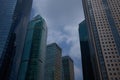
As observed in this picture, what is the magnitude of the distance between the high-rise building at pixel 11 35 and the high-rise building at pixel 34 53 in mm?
6333

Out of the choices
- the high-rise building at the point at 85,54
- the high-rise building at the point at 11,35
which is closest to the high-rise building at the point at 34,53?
the high-rise building at the point at 11,35

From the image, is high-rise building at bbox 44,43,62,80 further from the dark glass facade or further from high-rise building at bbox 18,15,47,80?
the dark glass facade

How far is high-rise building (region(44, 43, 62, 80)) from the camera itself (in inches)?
5064

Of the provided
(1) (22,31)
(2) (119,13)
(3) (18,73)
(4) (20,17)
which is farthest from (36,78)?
(2) (119,13)

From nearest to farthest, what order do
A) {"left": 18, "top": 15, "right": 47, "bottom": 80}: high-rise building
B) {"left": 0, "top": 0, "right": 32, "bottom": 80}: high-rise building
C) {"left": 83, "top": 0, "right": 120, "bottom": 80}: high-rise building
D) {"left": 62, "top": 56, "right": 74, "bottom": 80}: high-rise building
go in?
{"left": 83, "top": 0, "right": 120, "bottom": 80}: high-rise building < {"left": 0, "top": 0, "right": 32, "bottom": 80}: high-rise building < {"left": 18, "top": 15, "right": 47, "bottom": 80}: high-rise building < {"left": 62, "top": 56, "right": 74, "bottom": 80}: high-rise building

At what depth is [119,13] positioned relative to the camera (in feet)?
314

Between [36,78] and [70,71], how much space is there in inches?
3339

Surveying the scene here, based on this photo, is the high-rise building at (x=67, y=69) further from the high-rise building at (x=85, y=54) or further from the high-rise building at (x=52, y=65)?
the high-rise building at (x=85, y=54)

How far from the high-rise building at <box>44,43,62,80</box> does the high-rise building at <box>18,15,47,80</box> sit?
13730 mm

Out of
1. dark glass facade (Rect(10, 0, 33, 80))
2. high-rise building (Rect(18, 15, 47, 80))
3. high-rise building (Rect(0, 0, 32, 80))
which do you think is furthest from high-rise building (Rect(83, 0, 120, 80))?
high-rise building (Rect(0, 0, 32, 80))

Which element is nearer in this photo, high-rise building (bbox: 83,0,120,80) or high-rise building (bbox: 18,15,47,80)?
high-rise building (bbox: 83,0,120,80)

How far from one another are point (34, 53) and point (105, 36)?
2140 inches

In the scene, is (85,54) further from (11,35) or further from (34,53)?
(11,35)

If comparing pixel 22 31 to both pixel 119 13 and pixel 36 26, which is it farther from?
pixel 119 13
